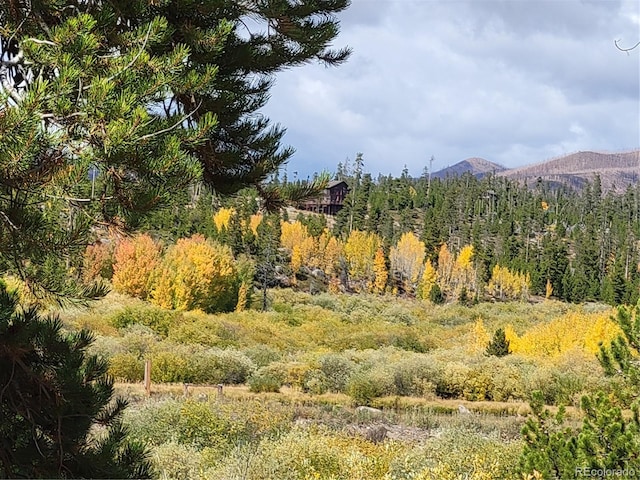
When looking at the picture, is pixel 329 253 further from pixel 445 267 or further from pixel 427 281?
pixel 445 267

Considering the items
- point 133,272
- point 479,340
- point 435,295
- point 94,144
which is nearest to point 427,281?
point 435,295

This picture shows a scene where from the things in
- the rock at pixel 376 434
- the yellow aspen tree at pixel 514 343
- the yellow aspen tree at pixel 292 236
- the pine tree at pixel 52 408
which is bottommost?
the yellow aspen tree at pixel 514 343

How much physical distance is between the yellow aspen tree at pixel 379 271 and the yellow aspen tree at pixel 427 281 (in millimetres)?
3671

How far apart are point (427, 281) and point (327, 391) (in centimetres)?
4205

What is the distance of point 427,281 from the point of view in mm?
59844

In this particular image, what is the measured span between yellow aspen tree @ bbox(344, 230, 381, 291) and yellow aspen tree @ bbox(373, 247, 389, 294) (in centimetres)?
55

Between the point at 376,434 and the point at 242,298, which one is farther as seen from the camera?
the point at 242,298

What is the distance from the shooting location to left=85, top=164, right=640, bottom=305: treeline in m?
56.3

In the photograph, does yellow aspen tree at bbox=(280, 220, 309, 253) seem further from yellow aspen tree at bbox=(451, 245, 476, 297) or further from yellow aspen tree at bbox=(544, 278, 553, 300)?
yellow aspen tree at bbox=(544, 278, 553, 300)

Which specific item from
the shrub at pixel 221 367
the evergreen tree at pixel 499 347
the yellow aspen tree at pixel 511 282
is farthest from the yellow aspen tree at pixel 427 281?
the shrub at pixel 221 367

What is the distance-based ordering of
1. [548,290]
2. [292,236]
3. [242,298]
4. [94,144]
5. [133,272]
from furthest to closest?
[548,290], [292,236], [242,298], [133,272], [94,144]

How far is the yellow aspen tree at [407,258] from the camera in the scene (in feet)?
209

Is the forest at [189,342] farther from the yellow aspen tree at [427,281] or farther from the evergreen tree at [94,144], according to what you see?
the yellow aspen tree at [427,281]

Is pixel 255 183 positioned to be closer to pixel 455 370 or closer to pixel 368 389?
pixel 368 389
